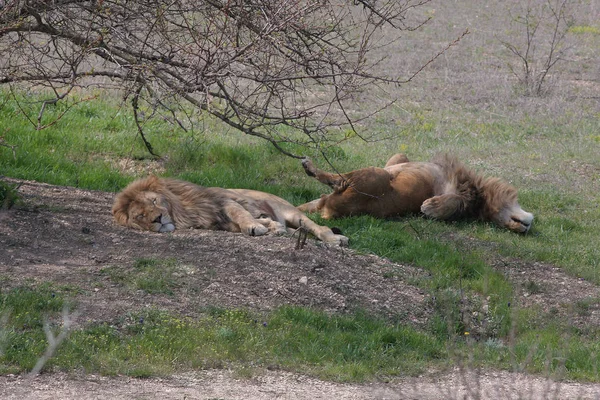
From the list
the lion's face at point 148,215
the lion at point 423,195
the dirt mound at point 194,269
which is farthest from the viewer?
the lion at point 423,195

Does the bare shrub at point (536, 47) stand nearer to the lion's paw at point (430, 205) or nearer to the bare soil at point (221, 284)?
the lion's paw at point (430, 205)

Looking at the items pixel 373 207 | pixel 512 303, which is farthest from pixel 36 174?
pixel 512 303

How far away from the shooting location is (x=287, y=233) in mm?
9328

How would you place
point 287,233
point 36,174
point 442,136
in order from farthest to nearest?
point 442,136, point 36,174, point 287,233

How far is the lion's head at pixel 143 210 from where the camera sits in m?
8.86

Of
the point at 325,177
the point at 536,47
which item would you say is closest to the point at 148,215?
the point at 325,177

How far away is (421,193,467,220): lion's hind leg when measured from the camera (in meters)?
10.4

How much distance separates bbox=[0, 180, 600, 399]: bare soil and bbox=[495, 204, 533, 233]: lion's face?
47.0 inches

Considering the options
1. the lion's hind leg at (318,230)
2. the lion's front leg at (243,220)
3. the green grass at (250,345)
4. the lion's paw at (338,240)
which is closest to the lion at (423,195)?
the lion's hind leg at (318,230)

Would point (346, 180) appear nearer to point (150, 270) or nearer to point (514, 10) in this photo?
point (150, 270)

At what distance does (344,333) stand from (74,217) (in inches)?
133

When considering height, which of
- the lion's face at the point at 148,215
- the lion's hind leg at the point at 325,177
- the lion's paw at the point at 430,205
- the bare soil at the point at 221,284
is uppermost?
the lion's hind leg at the point at 325,177

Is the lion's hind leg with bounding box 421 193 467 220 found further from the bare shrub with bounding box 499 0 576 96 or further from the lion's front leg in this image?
the bare shrub with bounding box 499 0 576 96

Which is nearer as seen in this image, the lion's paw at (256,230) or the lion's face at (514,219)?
the lion's paw at (256,230)
